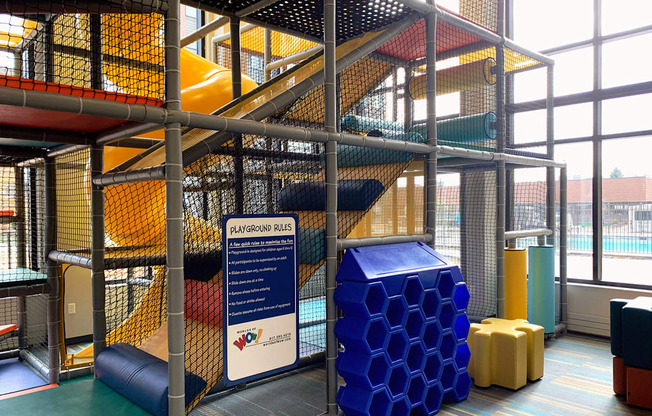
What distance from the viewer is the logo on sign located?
262cm

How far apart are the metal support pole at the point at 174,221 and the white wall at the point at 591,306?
485 cm

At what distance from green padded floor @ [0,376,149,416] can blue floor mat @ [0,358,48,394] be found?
5.97ft

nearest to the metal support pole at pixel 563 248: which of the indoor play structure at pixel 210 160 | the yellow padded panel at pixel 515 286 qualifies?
the indoor play structure at pixel 210 160

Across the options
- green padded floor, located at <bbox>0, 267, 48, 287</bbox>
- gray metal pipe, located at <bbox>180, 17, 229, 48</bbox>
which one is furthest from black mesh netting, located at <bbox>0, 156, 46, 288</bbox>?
gray metal pipe, located at <bbox>180, 17, 229, 48</bbox>

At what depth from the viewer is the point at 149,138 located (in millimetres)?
3941

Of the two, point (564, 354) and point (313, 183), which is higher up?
point (313, 183)

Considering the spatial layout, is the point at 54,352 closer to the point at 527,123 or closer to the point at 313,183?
the point at 313,183

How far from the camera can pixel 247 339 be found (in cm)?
266

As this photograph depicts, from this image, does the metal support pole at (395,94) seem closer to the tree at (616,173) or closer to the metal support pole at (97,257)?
the tree at (616,173)

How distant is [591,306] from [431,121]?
3271 mm

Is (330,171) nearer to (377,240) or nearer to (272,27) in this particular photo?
(377,240)

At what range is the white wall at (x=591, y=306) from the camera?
17.4 ft

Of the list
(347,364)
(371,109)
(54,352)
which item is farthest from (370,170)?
(54,352)

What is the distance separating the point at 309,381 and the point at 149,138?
241 cm
